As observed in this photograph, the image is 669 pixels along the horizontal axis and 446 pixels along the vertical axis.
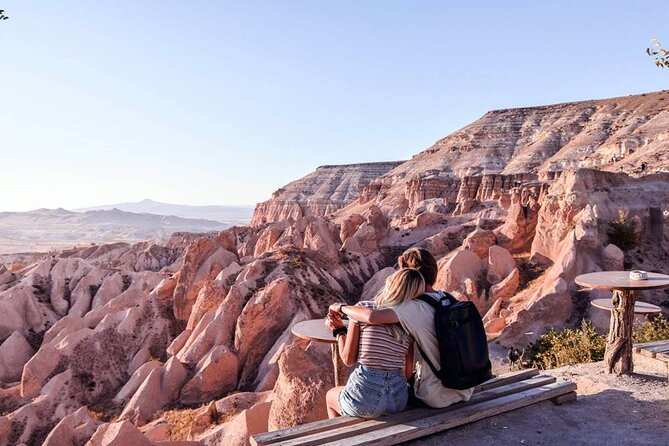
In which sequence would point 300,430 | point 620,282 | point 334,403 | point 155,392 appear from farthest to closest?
point 155,392, point 620,282, point 334,403, point 300,430

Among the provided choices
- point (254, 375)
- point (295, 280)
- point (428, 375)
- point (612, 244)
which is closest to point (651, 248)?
point (612, 244)

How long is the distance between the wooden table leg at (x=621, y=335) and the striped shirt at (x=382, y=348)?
3116 millimetres

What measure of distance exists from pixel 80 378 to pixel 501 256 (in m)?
13.4

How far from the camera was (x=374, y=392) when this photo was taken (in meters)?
3.89

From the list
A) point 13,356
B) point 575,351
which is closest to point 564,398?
point 575,351

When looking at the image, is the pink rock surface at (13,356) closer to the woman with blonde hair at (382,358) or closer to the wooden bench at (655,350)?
the woman with blonde hair at (382,358)

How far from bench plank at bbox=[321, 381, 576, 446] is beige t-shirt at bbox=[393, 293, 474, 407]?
189mm

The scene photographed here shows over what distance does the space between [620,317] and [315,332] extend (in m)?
3.40

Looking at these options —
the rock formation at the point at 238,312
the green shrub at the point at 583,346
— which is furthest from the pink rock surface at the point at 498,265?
the green shrub at the point at 583,346

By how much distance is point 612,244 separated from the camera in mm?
14914

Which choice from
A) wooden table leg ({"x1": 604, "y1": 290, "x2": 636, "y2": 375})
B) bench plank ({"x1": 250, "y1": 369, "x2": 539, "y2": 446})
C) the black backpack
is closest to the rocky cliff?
wooden table leg ({"x1": 604, "y1": 290, "x2": 636, "y2": 375})

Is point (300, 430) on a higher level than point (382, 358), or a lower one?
lower

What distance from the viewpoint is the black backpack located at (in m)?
3.66

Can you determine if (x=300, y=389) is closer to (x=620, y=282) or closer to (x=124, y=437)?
(x=124, y=437)
